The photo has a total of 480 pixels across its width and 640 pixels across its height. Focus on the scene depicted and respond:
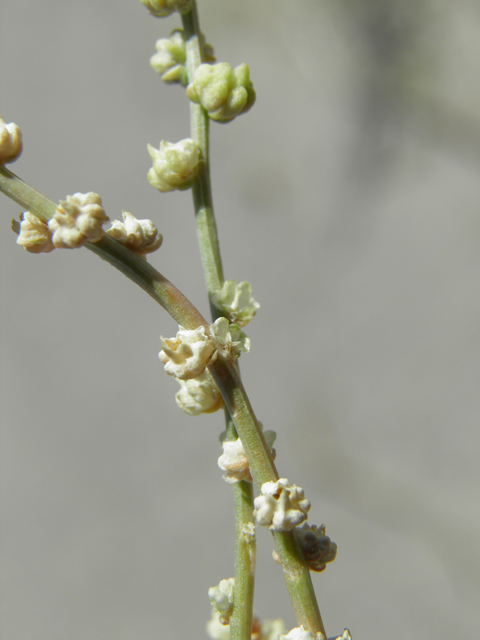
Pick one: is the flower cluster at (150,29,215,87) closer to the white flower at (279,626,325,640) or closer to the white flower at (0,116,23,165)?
the white flower at (0,116,23,165)

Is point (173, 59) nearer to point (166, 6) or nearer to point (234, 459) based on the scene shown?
point (166, 6)

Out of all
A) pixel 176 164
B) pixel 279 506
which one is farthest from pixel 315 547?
pixel 176 164

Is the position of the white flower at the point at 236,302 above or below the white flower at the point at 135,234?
below

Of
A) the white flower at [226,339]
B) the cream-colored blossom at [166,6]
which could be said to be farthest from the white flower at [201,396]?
the cream-colored blossom at [166,6]

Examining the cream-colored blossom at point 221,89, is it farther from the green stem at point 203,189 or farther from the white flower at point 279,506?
the white flower at point 279,506

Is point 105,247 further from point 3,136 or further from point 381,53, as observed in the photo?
point 381,53

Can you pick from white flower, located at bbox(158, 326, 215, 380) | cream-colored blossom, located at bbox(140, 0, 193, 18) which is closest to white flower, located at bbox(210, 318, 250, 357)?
white flower, located at bbox(158, 326, 215, 380)
